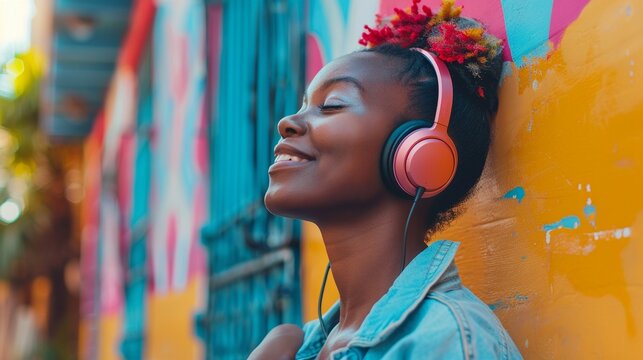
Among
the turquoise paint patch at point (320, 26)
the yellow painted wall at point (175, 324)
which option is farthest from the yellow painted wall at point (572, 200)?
the yellow painted wall at point (175, 324)

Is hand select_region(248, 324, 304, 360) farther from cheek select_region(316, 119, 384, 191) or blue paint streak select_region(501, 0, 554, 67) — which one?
blue paint streak select_region(501, 0, 554, 67)

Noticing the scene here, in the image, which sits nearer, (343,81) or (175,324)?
(343,81)

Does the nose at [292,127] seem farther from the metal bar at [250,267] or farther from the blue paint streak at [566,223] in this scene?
the metal bar at [250,267]

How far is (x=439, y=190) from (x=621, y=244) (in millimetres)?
340

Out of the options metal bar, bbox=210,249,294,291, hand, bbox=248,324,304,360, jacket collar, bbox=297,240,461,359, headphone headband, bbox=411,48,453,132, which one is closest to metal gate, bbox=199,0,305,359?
metal bar, bbox=210,249,294,291

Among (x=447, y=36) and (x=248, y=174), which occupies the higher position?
(x=447, y=36)


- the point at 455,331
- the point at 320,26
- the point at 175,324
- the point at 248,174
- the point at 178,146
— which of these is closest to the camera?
the point at 455,331

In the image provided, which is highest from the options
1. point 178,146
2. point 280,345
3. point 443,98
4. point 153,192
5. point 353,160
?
point 443,98

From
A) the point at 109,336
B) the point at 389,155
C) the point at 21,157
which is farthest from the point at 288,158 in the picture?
the point at 21,157

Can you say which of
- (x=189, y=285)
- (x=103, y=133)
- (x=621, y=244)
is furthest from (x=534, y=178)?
(x=103, y=133)

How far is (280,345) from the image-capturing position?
1716mm

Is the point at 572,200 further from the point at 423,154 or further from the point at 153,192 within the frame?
the point at 153,192

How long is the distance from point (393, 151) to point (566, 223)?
1.05ft

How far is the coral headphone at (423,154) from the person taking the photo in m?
1.44
